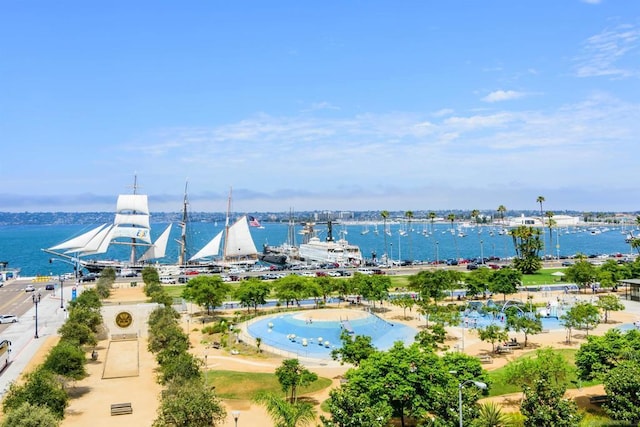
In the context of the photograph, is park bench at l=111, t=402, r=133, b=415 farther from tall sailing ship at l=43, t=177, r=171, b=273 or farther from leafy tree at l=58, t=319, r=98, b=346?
tall sailing ship at l=43, t=177, r=171, b=273

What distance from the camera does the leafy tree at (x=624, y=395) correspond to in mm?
26250

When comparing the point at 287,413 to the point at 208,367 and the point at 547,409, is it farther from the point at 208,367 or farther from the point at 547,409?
the point at 208,367

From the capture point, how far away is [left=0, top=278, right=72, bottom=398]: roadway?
144 feet

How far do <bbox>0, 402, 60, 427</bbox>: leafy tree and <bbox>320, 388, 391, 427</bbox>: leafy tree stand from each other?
12711mm

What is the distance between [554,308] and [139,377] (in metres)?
47.7

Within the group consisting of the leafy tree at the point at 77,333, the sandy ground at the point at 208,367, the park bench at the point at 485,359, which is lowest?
the sandy ground at the point at 208,367

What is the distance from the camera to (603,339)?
109ft

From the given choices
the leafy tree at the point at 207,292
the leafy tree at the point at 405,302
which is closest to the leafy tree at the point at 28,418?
the leafy tree at the point at 207,292

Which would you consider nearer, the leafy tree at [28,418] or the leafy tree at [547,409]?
the leafy tree at [547,409]

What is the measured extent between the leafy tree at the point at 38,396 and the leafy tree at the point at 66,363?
5504mm

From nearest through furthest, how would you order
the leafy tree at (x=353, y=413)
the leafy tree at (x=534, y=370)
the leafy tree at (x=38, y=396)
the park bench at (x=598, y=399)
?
the leafy tree at (x=353, y=413) < the leafy tree at (x=38, y=396) < the leafy tree at (x=534, y=370) < the park bench at (x=598, y=399)

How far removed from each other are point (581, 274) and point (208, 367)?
56.2 meters

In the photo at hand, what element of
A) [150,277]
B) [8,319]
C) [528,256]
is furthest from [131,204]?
[528,256]

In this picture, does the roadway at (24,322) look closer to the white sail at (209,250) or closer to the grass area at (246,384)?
A: the grass area at (246,384)
